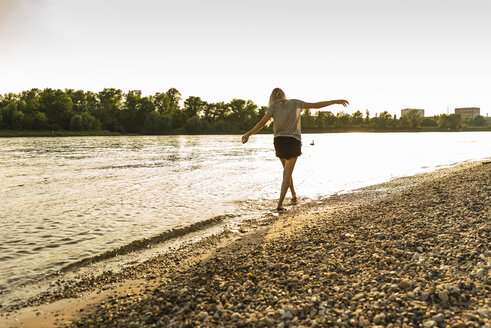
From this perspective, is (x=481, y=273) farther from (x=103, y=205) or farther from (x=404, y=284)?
(x=103, y=205)

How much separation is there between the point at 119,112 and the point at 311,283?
531ft

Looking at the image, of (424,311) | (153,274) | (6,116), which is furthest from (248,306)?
(6,116)

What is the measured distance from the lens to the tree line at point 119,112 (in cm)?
11688

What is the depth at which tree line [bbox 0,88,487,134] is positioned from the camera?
383ft

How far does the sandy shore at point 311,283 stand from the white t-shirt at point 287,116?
3.12m

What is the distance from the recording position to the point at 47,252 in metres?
6.78

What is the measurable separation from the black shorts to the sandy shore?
9.08 feet

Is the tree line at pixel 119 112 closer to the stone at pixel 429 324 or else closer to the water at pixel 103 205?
the water at pixel 103 205

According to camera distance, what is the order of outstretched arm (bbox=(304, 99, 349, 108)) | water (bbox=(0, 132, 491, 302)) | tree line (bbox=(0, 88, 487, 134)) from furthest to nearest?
tree line (bbox=(0, 88, 487, 134)) → outstretched arm (bbox=(304, 99, 349, 108)) → water (bbox=(0, 132, 491, 302))

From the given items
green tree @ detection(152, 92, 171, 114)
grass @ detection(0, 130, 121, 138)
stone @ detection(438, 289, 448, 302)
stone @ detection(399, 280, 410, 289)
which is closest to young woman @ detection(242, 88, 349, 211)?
stone @ detection(399, 280, 410, 289)

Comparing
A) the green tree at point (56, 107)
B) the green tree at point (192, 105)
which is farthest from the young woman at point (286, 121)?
the green tree at point (192, 105)

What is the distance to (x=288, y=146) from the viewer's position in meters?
8.99

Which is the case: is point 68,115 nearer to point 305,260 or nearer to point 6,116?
point 6,116

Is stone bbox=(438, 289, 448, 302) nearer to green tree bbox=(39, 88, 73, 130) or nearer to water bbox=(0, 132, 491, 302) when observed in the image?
water bbox=(0, 132, 491, 302)
